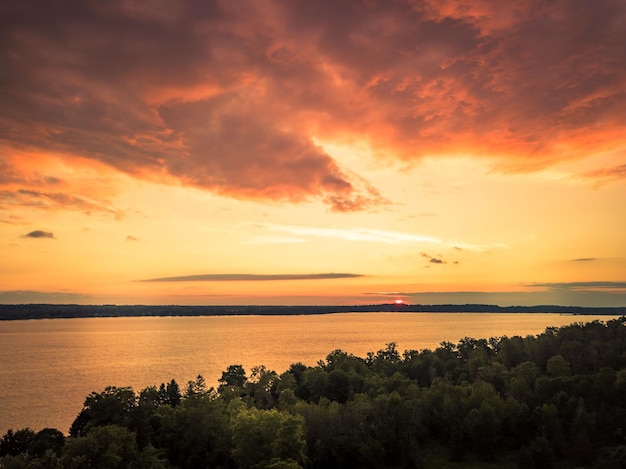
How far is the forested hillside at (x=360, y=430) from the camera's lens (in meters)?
47.1

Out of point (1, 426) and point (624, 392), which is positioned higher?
point (624, 392)

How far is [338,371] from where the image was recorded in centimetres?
8456

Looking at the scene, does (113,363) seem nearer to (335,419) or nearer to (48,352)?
(48,352)

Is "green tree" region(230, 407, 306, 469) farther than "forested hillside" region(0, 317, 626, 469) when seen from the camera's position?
No

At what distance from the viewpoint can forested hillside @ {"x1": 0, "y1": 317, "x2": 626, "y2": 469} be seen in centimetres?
4712

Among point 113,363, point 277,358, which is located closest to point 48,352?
point 113,363

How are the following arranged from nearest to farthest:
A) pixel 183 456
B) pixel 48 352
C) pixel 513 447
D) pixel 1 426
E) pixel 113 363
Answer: pixel 183 456 < pixel 513 447 < pixel 1 426 < pixel 113 363 < pixel 48 352

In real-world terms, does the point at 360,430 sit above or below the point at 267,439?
below

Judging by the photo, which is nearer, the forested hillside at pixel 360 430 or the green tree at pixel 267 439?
the green tree at pixel 267 439

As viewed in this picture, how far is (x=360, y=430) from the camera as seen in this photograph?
60.2 metres

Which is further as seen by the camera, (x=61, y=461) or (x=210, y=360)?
(x=210, y=360)

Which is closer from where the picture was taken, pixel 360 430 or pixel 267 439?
pixel 267 439

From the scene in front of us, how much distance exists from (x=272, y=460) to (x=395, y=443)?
22.7m

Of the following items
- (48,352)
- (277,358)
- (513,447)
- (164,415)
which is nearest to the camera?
(164,415)
